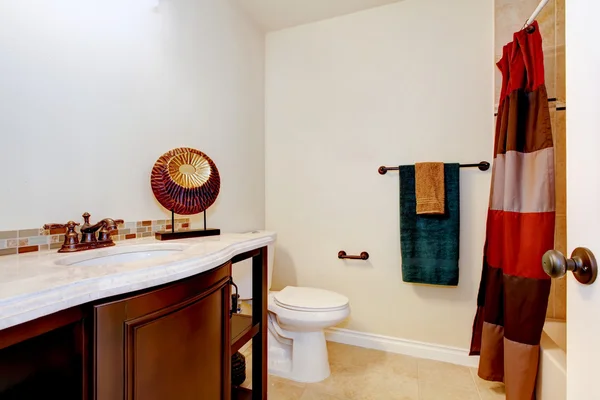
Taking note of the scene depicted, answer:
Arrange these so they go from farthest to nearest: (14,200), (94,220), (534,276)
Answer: (534,276) → (94,220) → (14,200)

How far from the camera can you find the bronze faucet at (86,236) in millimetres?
1002

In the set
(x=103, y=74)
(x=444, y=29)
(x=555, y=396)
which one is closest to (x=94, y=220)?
(x=103, y=74)

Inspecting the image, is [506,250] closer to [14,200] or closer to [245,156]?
[245,156]

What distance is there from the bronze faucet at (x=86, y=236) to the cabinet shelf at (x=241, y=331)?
0.62 meters

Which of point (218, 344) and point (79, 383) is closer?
point (79, 383)

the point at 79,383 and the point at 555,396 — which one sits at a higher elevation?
the point at 79,383

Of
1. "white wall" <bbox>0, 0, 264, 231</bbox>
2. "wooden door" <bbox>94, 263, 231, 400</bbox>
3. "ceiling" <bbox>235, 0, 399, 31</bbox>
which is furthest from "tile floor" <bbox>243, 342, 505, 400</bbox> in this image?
"ceiling" <bbox>235, 0, 399, 31</bbox>

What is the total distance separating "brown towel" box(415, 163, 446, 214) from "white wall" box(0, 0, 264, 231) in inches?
47.8

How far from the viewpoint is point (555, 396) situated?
3.97ft

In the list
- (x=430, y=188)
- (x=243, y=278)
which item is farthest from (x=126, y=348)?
(x=430, y=188)

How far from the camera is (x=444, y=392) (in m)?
1.59

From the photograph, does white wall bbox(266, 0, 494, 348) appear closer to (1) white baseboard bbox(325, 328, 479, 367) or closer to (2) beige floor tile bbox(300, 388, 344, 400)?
(1) white baseboard bbox(325, 328, 479, 367)

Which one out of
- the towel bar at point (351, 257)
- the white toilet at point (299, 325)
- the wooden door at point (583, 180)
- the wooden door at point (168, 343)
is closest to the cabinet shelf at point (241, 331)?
the wooden door at point (168, 343)

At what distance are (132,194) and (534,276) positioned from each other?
185 centimetres
